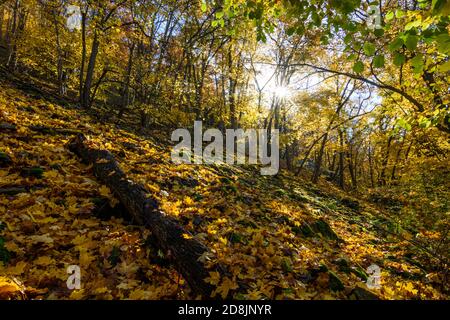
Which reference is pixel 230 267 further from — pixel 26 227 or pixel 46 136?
pixel 46 136

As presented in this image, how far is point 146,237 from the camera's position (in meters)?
3.90

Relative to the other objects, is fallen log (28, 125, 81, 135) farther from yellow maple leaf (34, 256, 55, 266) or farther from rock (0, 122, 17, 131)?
yellow maple leaf (34, 256, 55, 266)

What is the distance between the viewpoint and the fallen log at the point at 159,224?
3.17 m

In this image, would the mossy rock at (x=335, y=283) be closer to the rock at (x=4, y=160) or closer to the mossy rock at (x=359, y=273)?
the mossy rock at (x=359, y=273)

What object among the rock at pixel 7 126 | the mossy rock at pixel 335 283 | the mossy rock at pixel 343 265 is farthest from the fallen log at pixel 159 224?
the mossy rock at pixel 343 265

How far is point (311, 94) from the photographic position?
21219mm

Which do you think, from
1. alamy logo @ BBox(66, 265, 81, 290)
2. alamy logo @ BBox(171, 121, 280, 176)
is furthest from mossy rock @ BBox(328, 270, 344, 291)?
alamy logo @ BBox(171, 121, 280, 176)

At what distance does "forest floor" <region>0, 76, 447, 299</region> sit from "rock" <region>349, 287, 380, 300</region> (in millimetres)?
17

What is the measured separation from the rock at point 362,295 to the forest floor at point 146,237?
17mm

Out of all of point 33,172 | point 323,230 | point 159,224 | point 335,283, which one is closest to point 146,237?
point 159,224

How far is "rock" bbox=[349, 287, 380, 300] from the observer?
3.45 m

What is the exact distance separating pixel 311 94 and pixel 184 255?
2027cm

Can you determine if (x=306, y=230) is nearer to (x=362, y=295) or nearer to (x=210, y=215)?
(x=210, y=215)
